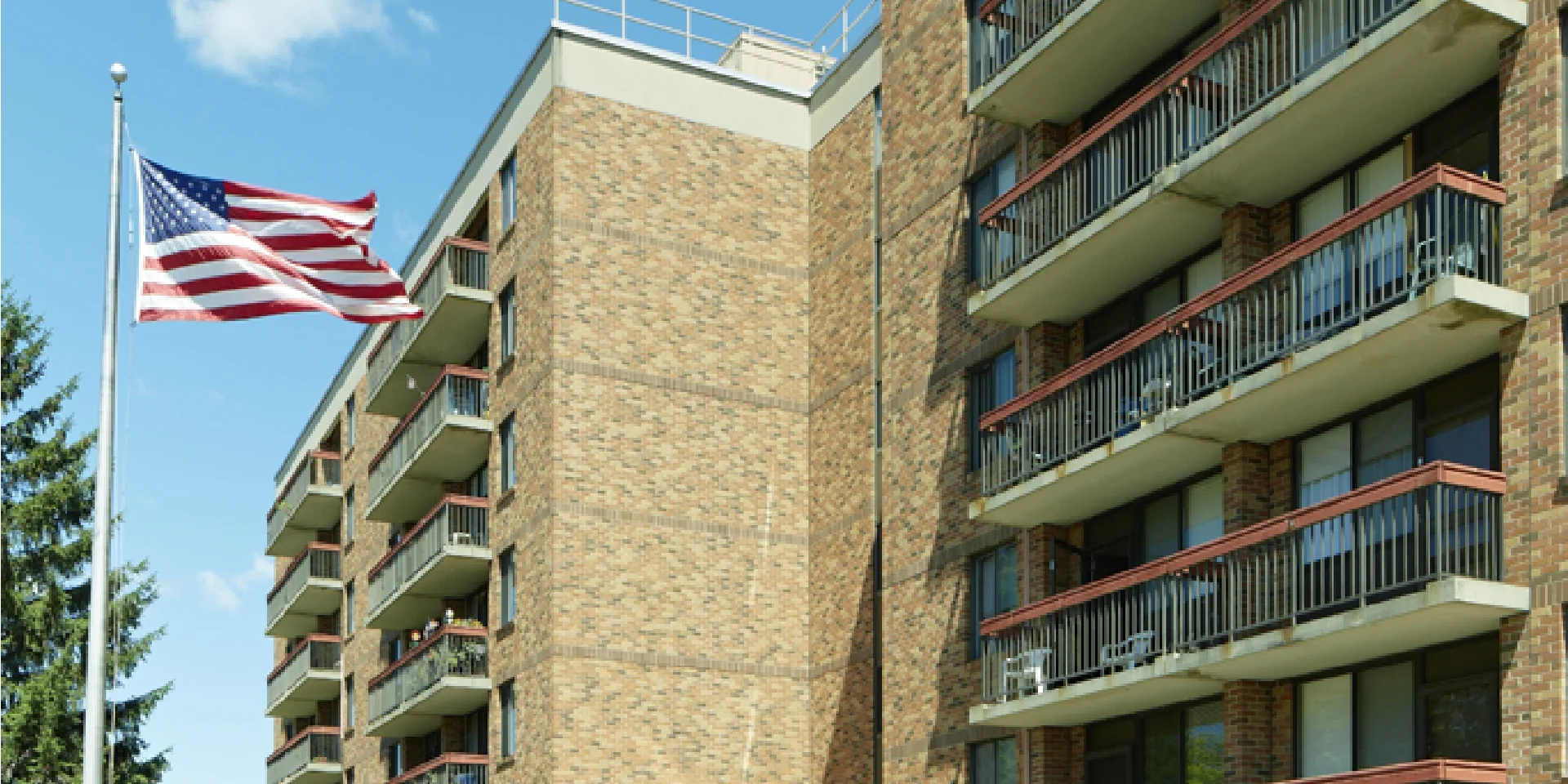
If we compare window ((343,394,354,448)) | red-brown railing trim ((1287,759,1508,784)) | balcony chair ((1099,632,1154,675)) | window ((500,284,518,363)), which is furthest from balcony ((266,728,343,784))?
red-brown railing trim ((1287,759,1508,784))

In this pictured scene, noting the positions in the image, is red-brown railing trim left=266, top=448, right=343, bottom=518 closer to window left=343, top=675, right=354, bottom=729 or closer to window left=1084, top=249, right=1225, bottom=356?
window left=343, top=675, right=354, bottom=729

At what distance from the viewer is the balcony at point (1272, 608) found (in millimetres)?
18750

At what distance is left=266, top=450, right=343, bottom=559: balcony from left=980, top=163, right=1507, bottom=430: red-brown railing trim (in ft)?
116

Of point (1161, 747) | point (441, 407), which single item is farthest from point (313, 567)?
point (1161, 747)

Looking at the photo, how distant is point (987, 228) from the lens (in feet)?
92.8

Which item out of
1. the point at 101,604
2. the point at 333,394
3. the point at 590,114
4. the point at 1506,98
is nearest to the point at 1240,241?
the point at 1506,98

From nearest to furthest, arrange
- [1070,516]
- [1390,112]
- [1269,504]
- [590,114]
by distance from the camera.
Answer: [1390,112] < [1269,504] < [1070,516] < [590,114]

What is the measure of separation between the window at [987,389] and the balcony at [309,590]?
32.4 meters

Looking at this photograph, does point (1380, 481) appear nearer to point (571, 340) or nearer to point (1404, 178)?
point (1404, 178)

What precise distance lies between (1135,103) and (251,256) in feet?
37.3

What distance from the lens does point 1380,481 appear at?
19.1 meters

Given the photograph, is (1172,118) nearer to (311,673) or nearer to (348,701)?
(348,701)

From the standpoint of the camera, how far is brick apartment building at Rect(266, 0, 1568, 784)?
765 inches

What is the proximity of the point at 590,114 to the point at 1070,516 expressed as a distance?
1444cm
